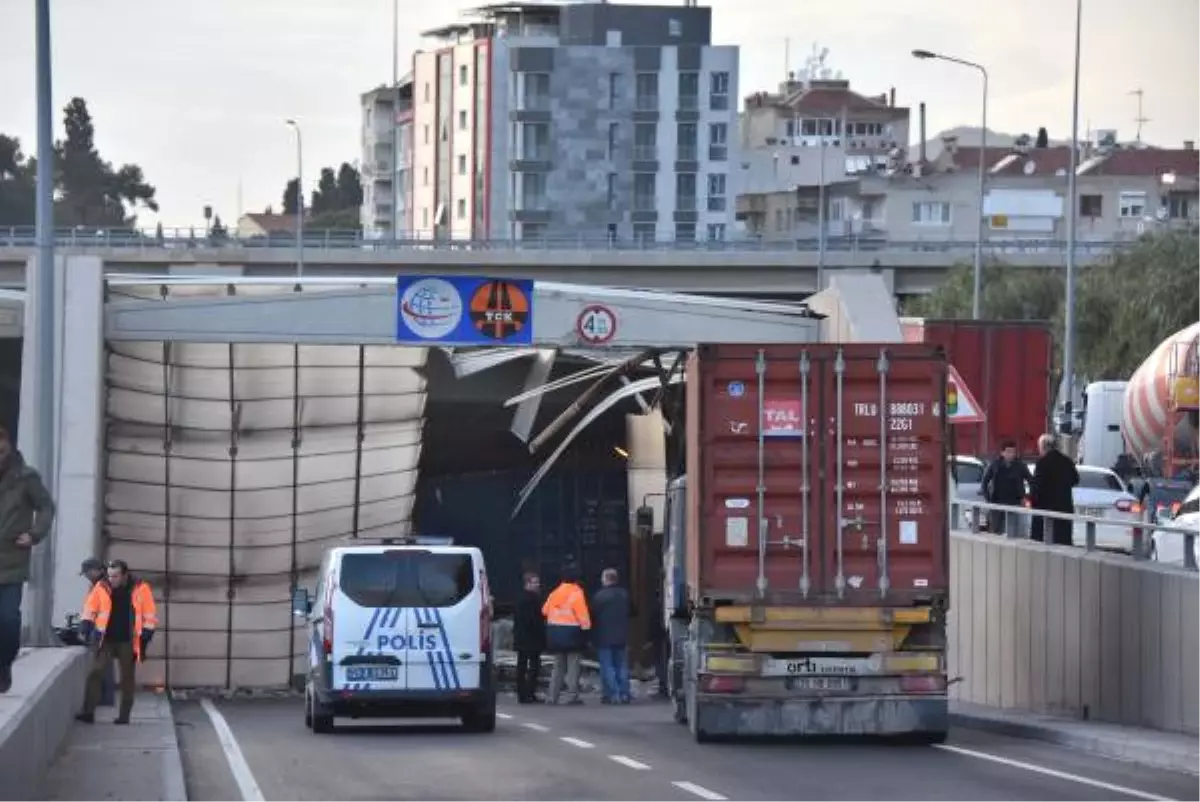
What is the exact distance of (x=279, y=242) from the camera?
98.6 metres

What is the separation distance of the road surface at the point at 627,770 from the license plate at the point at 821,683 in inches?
20.3

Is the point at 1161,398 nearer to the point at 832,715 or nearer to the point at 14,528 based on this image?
the point at 832,715

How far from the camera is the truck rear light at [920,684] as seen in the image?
21.7m

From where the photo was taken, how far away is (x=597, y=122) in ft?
480

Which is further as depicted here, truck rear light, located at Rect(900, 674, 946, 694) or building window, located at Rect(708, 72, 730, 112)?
building window, located at Rect(708, 72, 730, 112)

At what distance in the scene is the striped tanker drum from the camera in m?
49.8

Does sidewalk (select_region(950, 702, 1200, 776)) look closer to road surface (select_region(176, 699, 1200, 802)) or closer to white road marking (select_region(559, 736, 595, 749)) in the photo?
road surface (select_region(176, 699, 1200, 802))

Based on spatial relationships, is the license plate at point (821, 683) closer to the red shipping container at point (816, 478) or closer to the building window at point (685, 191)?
the red shipping container at point (816, 478)

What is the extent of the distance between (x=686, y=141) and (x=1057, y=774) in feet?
429

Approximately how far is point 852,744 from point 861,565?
4.94 feet

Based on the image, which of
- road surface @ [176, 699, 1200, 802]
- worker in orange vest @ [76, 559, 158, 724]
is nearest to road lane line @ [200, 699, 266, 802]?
road surface @ [176, 699, 1200, 802]

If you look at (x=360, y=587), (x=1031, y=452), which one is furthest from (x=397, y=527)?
(x=360, y=587)

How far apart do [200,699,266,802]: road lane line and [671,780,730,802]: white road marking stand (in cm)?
280

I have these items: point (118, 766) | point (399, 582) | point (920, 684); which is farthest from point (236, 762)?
point (920, 684)
